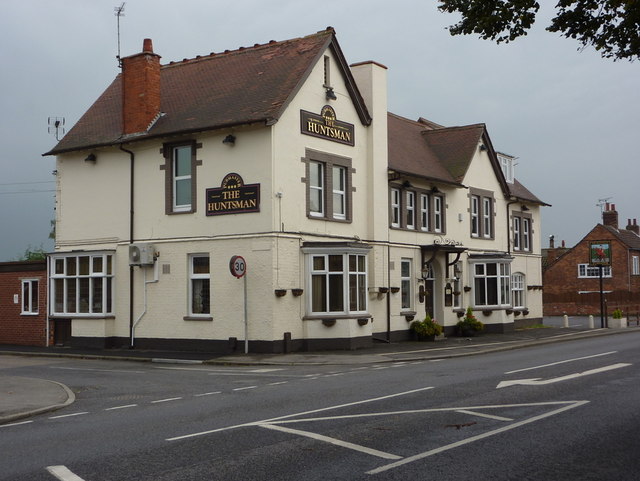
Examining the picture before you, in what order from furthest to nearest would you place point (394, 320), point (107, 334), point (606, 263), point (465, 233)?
point (606, 263)
point (465, 233)
point (394, 320)
point (107, 334)

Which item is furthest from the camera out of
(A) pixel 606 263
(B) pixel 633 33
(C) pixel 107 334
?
(A) pixel 606 263

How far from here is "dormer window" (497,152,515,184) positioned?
132ft

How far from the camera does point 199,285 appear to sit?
2600 cm

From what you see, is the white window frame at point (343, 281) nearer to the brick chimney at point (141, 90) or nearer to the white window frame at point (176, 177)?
the white window frame at point (176, 177)

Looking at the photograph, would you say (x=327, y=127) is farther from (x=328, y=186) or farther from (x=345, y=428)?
Result: (x=345, y=428)

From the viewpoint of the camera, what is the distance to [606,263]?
40906 millimetres

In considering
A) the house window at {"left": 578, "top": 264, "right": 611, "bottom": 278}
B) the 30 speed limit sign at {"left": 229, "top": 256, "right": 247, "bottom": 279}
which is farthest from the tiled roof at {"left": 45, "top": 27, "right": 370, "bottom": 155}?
the house window at {"left": 578, "top": 264, "right": 611, "bottom": 278}

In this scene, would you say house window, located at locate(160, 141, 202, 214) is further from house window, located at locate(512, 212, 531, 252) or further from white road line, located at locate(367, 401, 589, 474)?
house window, located at locate(512, 212, 531, 252)

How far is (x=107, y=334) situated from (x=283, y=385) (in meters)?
12.7

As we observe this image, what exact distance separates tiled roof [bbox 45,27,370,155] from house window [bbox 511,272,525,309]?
1567 centimetres

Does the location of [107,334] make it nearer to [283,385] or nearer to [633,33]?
[283,385]

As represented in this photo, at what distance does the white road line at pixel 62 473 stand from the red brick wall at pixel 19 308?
21555 millimetres

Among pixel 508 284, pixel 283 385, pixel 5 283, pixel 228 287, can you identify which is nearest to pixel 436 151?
pixel 508 284

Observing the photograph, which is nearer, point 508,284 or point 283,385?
point 283,385
